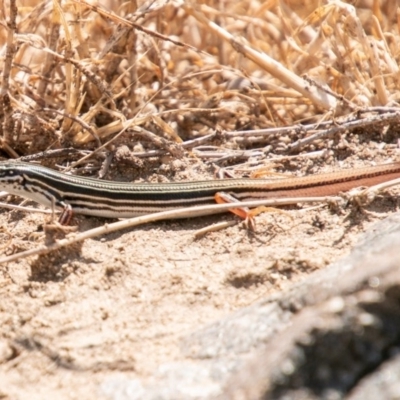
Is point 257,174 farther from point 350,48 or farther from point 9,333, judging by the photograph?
point 9,333

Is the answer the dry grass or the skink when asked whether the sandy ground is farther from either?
the dry grass

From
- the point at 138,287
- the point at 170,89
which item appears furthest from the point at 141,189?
the point at 170,89

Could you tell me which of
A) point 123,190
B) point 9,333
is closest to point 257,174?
point 123,190

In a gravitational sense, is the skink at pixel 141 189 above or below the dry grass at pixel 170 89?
below

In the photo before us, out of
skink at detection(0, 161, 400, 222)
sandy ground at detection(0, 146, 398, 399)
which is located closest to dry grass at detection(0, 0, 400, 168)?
skink at detection(0, 161, 400, 222)

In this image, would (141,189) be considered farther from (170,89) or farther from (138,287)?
(170,89)

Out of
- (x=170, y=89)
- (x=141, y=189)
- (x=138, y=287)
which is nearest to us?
(x=138, y=287)

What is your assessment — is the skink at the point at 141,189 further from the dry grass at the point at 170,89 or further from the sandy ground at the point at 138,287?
the dry grass at the point at 170,89

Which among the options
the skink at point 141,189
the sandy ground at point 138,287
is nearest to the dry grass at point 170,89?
the skink at point 141,189

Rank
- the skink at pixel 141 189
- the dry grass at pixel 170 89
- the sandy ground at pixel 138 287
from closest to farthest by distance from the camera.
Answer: the sandy ground at pixel 138 287 < the skink at pixel 141 189 < the dry grass at pixel 170 89
